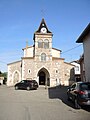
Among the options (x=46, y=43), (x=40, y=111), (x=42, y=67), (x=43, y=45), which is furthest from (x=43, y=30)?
(x=40, y=111)

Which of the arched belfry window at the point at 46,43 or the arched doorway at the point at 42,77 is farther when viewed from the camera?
the arched doorway at the point at 42,77

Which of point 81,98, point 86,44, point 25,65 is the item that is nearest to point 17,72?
point 25,65

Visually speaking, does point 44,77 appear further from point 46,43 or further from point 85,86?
point 85,86

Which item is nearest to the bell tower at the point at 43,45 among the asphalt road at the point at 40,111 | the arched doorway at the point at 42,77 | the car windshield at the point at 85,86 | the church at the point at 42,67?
the church at the point at 42,67

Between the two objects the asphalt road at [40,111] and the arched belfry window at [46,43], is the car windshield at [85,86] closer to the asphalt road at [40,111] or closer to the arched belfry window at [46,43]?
the asphalt road at [40,111]

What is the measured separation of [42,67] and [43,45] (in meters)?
5.58

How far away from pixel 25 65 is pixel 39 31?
10.1 metres

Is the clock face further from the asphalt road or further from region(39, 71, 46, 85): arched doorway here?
the asphalt road

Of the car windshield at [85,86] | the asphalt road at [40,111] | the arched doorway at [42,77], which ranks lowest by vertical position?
the asphalt road at [40,111]

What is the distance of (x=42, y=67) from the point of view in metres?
43.2

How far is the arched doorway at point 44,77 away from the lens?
44300 millimetres

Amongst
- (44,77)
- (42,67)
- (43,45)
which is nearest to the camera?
(42,67)

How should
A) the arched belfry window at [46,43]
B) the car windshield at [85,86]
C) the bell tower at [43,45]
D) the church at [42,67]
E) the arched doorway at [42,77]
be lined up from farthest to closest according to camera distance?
the arched doorway at [42,77] → the arched belfry window at [46,43] → the bell tower at [43,45] → the church at [42,67] → the car windshield at [85,86]

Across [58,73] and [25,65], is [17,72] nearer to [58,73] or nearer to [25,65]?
[25,65]
